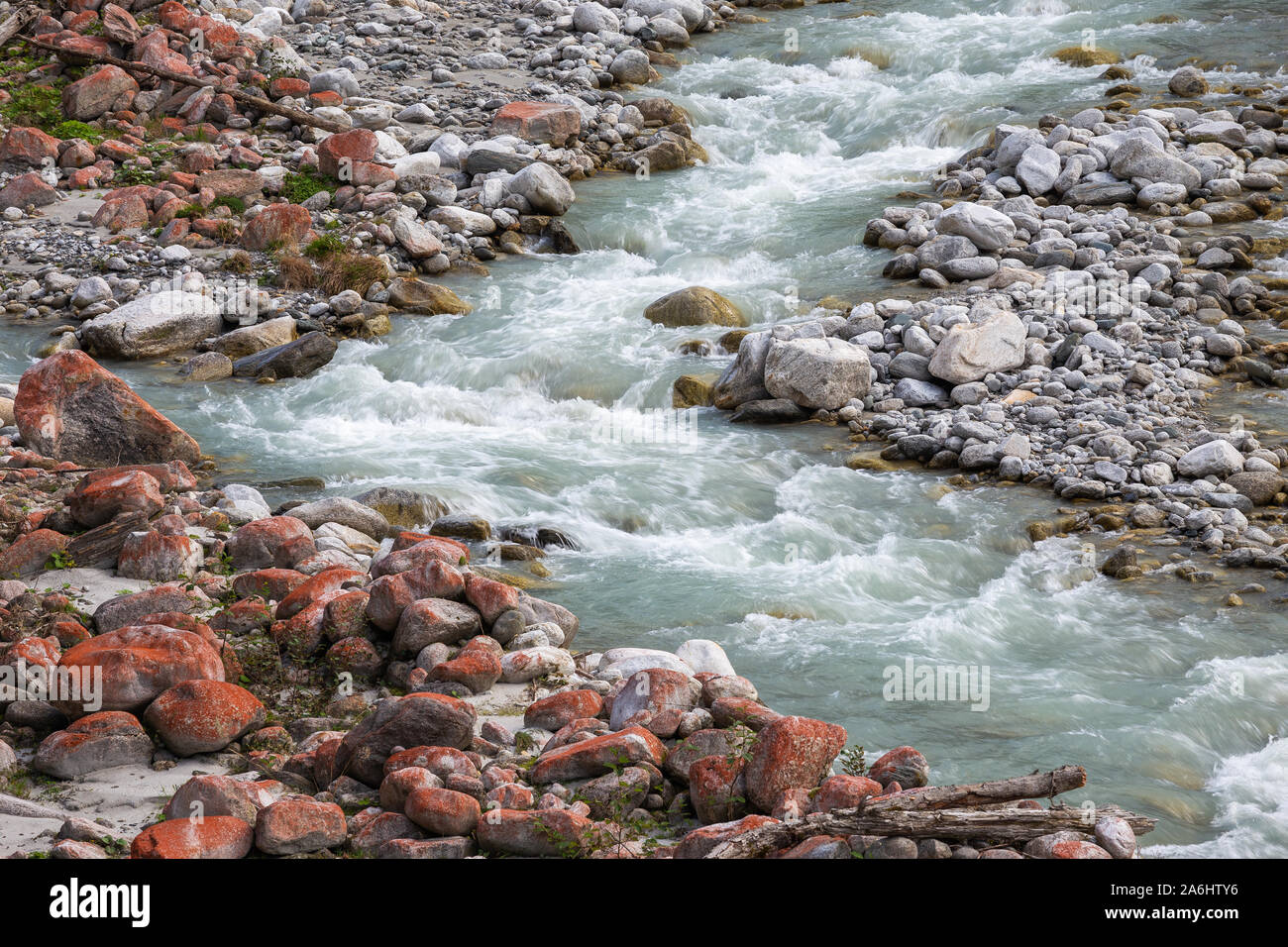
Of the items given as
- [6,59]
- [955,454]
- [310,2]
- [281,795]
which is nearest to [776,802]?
[281,795]

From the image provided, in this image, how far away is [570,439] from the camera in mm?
12008

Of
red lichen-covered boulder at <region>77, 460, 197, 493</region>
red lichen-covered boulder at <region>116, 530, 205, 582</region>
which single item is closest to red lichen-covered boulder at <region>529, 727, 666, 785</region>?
red lichen-covered boulder at <region>116, 530, 205, 582</region>

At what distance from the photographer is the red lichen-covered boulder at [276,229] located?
1552 cm

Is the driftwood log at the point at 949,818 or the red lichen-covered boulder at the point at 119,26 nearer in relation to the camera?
the driftwood log at the point at 949,818

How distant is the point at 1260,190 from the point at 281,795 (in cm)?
1513

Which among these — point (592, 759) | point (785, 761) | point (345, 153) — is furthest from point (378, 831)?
point (345, 153)

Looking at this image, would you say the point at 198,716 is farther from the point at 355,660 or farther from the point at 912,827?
the point at 912,827

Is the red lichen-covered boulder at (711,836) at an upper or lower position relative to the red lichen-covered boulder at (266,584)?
upper

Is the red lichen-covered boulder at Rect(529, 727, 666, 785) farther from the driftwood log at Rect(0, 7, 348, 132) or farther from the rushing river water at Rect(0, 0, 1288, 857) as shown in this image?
the driftwood log at Rect(0, 7, 348, 132)

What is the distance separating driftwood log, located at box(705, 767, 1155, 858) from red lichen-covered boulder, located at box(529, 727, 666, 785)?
0.97m

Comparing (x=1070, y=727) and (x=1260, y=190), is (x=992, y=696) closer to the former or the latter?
(x=1070, y=727)

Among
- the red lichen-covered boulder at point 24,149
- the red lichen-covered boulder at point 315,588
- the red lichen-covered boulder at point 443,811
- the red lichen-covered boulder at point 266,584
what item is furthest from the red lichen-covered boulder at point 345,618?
the red lichen-covered boulder at point 24,149

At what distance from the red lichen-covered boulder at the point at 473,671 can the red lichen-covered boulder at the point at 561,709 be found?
0.39 metres

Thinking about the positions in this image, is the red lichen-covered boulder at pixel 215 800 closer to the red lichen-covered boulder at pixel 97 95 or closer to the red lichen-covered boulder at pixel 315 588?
the red lichen-covered boulder at pixel 315 588
